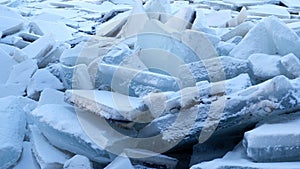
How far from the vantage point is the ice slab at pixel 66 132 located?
1331 mm

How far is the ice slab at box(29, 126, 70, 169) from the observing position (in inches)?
52.8

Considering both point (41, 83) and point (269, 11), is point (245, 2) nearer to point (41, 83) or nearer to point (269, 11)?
point (269, 11)

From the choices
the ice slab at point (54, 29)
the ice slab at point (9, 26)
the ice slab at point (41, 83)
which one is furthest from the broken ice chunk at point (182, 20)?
the ice slab at point (9, 26)

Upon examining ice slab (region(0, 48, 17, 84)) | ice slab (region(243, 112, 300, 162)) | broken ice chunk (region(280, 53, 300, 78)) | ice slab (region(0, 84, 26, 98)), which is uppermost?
broken ice chunk (region(280, 53, 300, 78))

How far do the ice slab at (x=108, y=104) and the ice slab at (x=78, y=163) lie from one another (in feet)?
0.45

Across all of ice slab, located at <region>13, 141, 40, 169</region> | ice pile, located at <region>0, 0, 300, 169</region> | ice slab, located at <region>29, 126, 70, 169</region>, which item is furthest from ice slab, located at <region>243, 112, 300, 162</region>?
ice slab, located at <region>13, 141, 40, 169</region>

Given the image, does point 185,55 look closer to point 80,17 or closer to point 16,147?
point 16,147

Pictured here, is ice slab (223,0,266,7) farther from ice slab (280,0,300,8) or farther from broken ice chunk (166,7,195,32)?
broken ice chunk (166,7,195,32)

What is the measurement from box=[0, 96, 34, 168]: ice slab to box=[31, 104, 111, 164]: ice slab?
0.25 feet

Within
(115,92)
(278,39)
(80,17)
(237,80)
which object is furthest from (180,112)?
(80,17)

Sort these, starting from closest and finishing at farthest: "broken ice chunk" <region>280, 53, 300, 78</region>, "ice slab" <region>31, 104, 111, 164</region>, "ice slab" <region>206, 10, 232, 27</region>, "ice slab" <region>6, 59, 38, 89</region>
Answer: "ice slab" <region>31, 104, 111, 164</region> < "broken ice chunk" <region>280, 53, 300, 78</region> < "ice slab" <region>6, 59, 38, 89</region> < "ice slab" <region>206, 10, 232, 27</region>

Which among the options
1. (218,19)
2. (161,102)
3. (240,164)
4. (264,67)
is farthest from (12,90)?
(218,19)

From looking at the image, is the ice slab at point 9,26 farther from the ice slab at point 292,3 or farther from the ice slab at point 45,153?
the ice slab at point 292,3

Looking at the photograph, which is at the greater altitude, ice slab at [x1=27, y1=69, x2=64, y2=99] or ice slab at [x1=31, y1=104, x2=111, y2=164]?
ice slab at [x1=31, y1=104, x2=111, y2=164]
